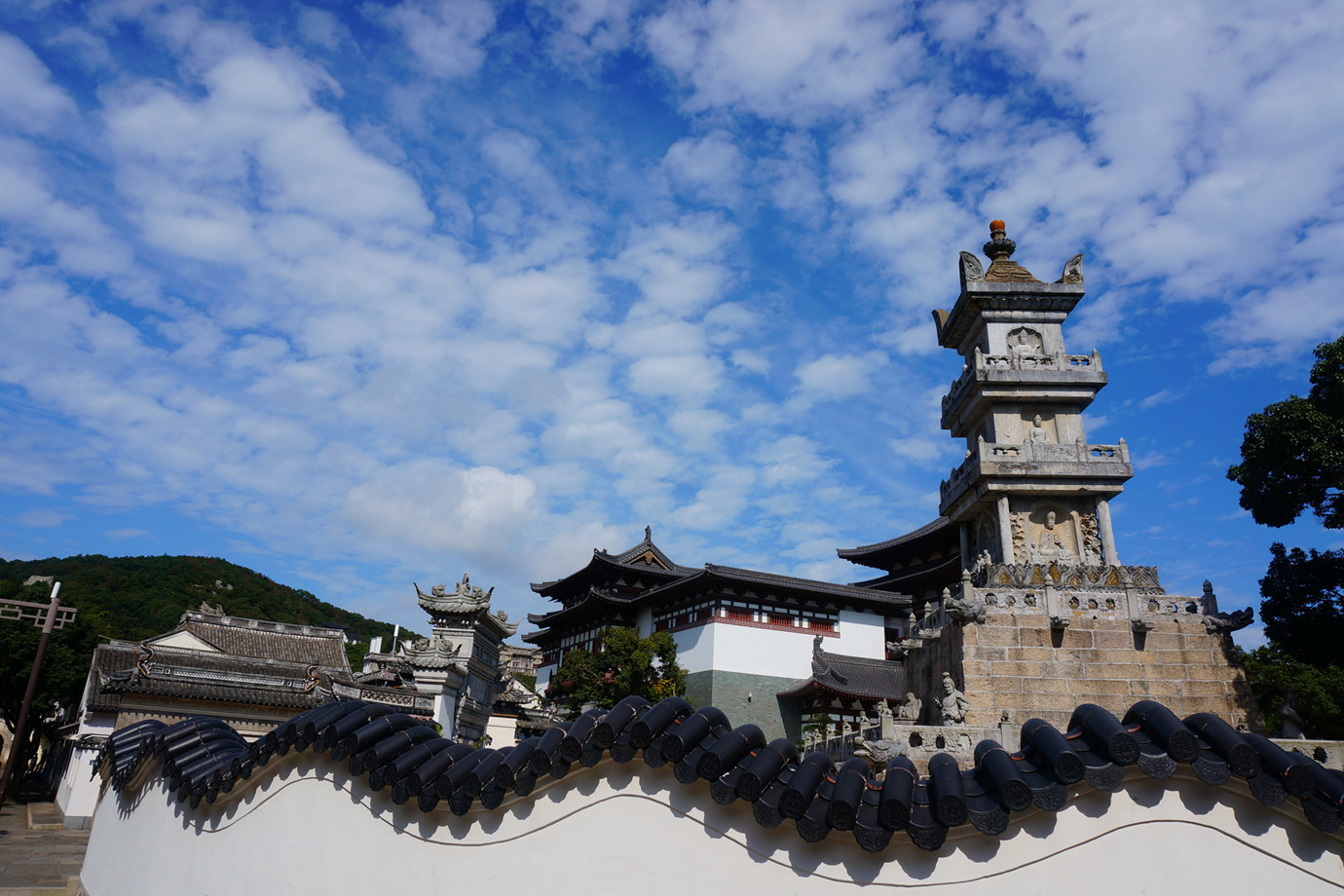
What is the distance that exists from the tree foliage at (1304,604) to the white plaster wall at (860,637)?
58.5 ft

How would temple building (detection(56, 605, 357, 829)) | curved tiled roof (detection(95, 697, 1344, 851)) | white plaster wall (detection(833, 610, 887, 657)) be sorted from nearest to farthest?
1. curved tiled roof (detection(95, 697, 1344, 851))
2. temple building (detection(56, 605, 357, 829))
3. white plaster wall (detection(833, 610, 887, 657))

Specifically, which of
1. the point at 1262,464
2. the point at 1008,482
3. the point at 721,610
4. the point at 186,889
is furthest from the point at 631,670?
the point at 186,889

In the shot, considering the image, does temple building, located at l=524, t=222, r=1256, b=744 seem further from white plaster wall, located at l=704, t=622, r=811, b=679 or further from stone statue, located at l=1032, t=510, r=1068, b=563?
white plaster wall, located at l=704, t=622, r=811, b=679

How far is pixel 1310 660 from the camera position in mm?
24719

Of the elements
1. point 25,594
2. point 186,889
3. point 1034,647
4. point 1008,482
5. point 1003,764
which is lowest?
point 186,889

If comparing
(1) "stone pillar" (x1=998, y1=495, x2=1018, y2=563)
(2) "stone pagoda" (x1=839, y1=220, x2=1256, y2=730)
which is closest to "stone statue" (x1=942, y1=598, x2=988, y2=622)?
(2) "stone pagoda" (x1=839, y1=220, x2=1256, y2=730)

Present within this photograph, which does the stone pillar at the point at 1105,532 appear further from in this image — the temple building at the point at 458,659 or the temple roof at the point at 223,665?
the temple roof at the point at 223,665

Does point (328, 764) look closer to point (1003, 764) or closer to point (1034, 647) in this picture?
point (1003, 764)

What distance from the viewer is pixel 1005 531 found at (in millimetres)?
18594

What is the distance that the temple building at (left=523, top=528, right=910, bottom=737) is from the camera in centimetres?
3653

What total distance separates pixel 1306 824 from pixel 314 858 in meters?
5.41

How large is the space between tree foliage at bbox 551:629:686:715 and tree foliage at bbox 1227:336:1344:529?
2381 cm

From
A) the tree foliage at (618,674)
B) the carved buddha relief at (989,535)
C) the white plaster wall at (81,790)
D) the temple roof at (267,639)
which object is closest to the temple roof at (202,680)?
the white plaster wall at (81,790)

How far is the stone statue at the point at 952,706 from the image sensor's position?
13.4 meters
